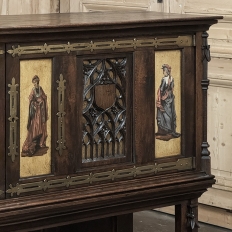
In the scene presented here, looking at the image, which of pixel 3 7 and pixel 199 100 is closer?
pixel 199 100

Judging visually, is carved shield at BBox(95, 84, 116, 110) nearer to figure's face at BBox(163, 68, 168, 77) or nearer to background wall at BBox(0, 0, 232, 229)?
figure's face at BBox(163, 68, 168, 77)

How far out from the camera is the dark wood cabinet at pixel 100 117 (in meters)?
3.02

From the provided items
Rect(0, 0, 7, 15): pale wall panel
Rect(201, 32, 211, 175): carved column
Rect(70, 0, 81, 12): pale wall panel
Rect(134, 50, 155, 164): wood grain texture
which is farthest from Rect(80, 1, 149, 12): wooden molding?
Rect(134, 50, 155, 164): wood grain texture

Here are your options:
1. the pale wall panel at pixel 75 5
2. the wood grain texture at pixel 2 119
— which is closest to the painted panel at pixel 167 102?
the wood grain texture at pixel 2 119

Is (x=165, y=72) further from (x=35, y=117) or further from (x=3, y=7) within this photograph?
(x=3, y=7)

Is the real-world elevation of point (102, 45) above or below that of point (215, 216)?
above

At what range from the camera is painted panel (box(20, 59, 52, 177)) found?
9.93 ft

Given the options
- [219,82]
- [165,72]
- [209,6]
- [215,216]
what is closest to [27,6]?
[209,6]

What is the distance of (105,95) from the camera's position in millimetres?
3229

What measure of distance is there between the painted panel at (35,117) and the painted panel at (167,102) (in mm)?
502

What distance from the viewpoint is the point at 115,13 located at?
3729 mm

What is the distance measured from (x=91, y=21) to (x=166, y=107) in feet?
1.59

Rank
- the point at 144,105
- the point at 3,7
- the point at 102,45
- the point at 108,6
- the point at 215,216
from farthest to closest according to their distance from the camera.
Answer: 1. the point at 3,7
2. the point at 108,6
3. the point at 215,216
4. the point at 144,105
5. the point at 102,45

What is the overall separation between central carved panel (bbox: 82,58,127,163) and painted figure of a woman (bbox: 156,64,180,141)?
0.17 metres
